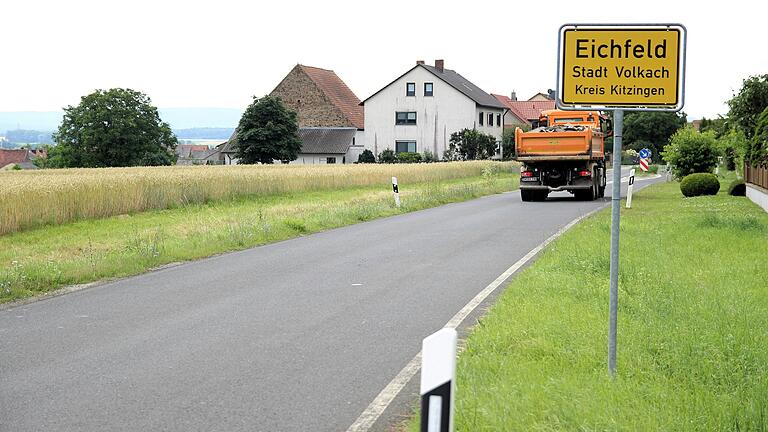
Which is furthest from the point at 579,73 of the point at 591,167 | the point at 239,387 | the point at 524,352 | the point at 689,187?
the point at 689,187

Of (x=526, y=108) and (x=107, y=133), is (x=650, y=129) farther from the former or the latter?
(x=107, y=133)

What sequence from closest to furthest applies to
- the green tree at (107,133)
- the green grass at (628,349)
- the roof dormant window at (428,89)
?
the green grass at (628,349) → the roof dormant window at (428,89) → the green tree at (107,133)

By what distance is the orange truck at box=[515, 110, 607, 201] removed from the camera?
3078 cm

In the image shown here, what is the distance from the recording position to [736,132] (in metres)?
39.2

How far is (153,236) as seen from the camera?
19188 mm

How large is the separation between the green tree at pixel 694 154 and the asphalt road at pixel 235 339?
26.7 meters

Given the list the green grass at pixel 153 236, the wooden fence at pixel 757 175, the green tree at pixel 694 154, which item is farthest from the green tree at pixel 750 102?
the green grass at pixel 153 236

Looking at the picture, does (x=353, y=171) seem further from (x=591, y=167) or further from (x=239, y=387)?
(x=239, y=387)

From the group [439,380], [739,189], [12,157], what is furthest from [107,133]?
[439,380]

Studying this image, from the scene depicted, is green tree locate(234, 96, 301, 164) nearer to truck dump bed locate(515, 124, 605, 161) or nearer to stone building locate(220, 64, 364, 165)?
stone building locate(220, 64, 364, 165)

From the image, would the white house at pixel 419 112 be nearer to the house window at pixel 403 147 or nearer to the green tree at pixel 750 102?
the house window at pixel 403 147

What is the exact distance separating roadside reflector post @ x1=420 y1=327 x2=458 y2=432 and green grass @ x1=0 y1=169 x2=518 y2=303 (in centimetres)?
942

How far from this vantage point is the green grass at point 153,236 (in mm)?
13039

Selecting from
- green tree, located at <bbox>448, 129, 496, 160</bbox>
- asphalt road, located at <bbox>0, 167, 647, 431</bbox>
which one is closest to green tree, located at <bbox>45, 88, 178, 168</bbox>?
green tree, located at <bbox>448, 129, 496, 160</bbox>
